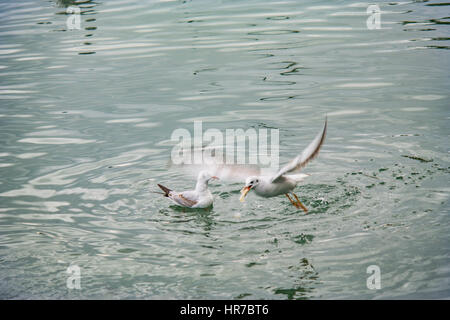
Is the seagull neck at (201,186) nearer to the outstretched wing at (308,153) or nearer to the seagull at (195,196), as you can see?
the seagull at (195,196)

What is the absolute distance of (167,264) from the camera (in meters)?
6.54

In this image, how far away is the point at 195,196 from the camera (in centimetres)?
804

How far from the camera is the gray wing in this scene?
803 cm

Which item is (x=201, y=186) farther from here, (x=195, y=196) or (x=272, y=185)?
(x=272, y=185)

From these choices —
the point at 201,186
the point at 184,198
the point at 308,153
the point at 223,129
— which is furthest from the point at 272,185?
A: the point at 223,129

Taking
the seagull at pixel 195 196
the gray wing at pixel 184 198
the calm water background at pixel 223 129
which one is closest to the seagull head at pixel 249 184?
the calm water background at pixel 223 129

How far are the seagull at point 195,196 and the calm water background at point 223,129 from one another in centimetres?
13

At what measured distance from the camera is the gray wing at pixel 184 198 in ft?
26.3

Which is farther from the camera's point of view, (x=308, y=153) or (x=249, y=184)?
(x=249, y=184)

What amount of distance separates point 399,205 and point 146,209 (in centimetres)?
298

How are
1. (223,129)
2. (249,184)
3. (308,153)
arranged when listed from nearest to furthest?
(308,153)
(249,184)
(223,129)

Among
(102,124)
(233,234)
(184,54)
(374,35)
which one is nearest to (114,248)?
(233,234)

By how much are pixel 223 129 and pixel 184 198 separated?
2.59 metres

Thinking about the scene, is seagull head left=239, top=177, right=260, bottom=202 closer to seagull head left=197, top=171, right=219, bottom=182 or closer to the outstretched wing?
seagull head left=197, top=171, right=219, bottom=182
